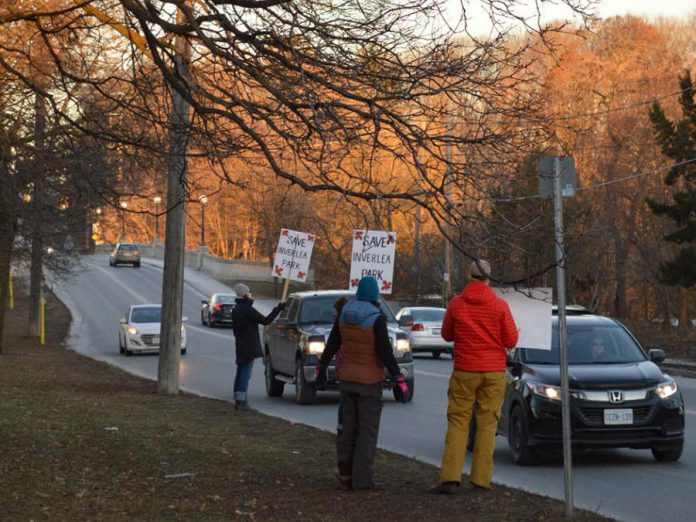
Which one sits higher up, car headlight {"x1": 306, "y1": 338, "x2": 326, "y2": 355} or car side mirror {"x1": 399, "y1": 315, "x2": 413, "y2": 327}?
car side mirror {"x1": 399, "y1": 315, "x2": 413, "y2": 327}

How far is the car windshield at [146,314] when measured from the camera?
40844mm

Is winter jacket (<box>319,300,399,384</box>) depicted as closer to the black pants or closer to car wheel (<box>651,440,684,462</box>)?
the black pants

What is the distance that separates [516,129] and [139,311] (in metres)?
32.0

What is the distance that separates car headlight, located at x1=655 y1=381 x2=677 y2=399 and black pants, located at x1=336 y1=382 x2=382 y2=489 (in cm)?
387

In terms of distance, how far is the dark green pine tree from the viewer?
128 ft

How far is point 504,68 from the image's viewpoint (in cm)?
1118

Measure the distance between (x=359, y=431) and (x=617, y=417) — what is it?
360 cm

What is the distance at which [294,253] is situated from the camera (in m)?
26.6

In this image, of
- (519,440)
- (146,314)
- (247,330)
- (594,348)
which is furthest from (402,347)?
(146,314)

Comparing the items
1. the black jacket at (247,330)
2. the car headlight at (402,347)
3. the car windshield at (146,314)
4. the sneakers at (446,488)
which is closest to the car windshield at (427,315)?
the car windshield at (146,314)

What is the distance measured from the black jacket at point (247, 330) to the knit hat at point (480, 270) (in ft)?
30.2

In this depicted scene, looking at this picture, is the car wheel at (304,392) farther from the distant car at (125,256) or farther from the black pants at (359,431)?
the distant car at (125,256)

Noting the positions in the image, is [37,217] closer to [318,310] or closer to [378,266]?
[378,266]

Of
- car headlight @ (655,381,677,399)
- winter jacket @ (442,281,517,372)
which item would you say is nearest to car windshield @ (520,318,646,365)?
car headlight @ (655,381,677,399)
